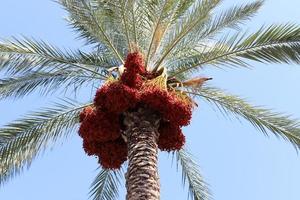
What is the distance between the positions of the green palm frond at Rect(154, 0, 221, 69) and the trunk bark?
1.45m

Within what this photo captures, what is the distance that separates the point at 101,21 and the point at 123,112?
2.10m

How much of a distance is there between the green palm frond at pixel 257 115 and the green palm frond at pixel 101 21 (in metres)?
1.70

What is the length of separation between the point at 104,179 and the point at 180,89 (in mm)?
2678

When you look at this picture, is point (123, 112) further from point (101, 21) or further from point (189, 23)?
Result: point (189, 23)

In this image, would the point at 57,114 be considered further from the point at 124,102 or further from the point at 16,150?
the point at 124,102

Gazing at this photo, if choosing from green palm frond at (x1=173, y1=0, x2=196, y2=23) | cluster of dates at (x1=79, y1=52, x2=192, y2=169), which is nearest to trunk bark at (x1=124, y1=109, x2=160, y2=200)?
cluster of dates at (x1=79, y1=52, x2=192, y2=169)

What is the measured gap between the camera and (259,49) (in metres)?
11.4

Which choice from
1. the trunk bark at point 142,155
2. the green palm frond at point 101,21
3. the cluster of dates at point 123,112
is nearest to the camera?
the trunk bark at point 142,155

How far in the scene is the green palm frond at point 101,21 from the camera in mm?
11539

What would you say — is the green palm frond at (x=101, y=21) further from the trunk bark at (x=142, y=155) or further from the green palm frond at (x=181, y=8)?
the trunk bark at (x=142, y=155)

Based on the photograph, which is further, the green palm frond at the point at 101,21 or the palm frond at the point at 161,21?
the green palm frond at the point at 101,21

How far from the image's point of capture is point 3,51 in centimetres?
1139

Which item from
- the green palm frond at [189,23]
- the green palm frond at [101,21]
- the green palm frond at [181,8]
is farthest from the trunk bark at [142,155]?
the green palm frond at [181,8]

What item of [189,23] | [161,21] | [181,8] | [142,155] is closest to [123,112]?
[142,155]
